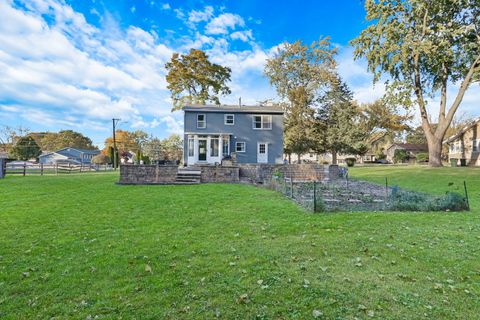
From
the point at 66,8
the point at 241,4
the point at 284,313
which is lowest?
the point at 284,313

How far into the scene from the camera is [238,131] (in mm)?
22859

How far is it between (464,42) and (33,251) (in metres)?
30.9

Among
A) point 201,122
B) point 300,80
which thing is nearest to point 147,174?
point 201,122

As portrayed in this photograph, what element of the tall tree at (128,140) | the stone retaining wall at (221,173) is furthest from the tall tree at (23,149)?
the stone retaining wall at (221,173)

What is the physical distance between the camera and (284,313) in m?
2.59

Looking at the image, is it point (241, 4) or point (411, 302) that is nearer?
point (411, 302)

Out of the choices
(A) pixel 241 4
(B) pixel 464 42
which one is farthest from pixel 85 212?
(B) pixel 464 42

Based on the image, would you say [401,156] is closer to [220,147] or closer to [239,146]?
[239,146]

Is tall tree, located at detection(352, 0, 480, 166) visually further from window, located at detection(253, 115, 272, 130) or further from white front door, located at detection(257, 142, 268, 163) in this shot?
white front door, located at detection(257, 142, 268, 163)

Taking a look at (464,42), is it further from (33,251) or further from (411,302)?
(33,251)

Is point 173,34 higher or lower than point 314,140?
higher

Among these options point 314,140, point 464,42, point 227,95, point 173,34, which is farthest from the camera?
point 227,95

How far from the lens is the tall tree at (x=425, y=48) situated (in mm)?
21344

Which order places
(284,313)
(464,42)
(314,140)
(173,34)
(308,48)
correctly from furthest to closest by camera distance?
1. (308,48)
2. (314,140)
3. (464,42)
4. (173,34)
5. (284,313)
